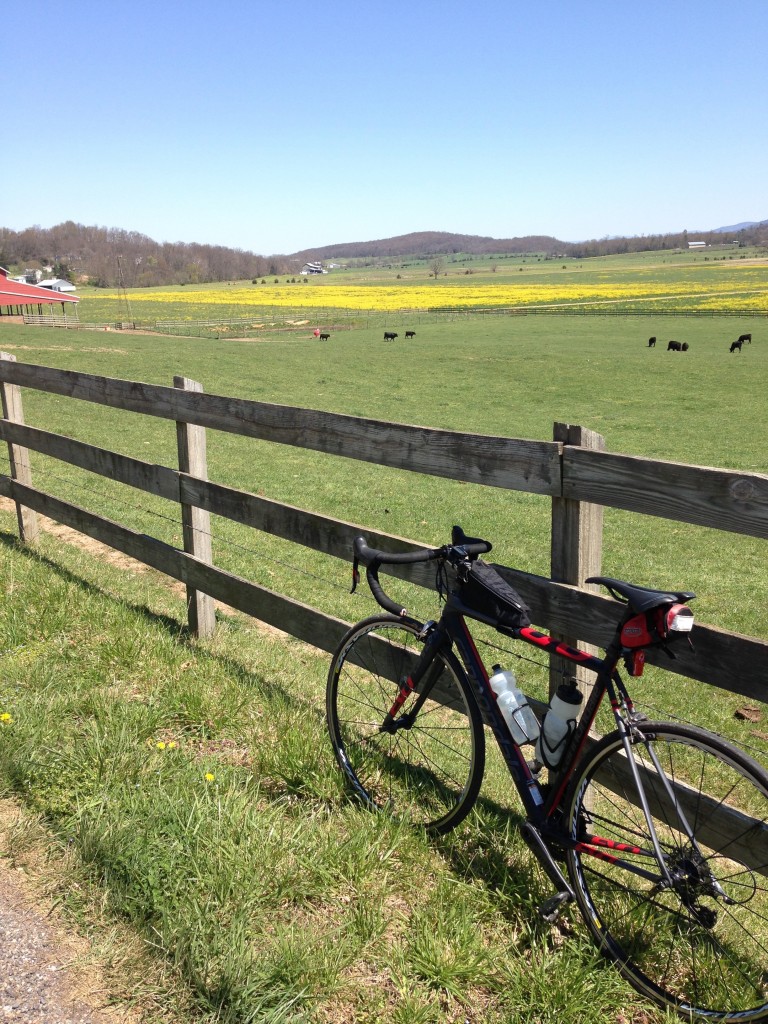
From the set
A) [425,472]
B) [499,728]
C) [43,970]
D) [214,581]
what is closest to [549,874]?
[499,728]

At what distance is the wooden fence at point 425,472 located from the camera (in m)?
2.80

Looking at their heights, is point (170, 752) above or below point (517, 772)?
below

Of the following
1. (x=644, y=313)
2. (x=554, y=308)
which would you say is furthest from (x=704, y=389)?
(x=554, y=308)

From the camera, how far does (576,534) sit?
10.8 ft

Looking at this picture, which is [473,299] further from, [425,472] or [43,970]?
[43,970]

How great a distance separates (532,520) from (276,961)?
11.9 meters

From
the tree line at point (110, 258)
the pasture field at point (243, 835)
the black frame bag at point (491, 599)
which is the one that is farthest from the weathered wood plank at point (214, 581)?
the tree line at point (110, 258)

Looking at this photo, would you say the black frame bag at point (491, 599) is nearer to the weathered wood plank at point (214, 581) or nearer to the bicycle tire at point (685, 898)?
the bicycle tire at point (685, 898)

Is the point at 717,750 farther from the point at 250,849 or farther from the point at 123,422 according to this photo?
the point at 123,422

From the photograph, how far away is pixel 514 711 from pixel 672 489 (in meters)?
0.92

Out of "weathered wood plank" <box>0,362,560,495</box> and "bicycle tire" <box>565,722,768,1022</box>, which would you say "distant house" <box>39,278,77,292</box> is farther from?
"bicycle tire" <box>565,722,768,1022</box>

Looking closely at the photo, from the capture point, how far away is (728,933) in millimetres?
2787

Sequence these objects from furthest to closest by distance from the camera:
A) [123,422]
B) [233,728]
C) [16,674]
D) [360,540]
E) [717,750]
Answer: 1. [123,422]
2. [16,674]
3. [233,728]
4. [360,540]
5. [717,750]

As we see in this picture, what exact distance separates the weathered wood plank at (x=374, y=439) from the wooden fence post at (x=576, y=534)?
0.29 feet
